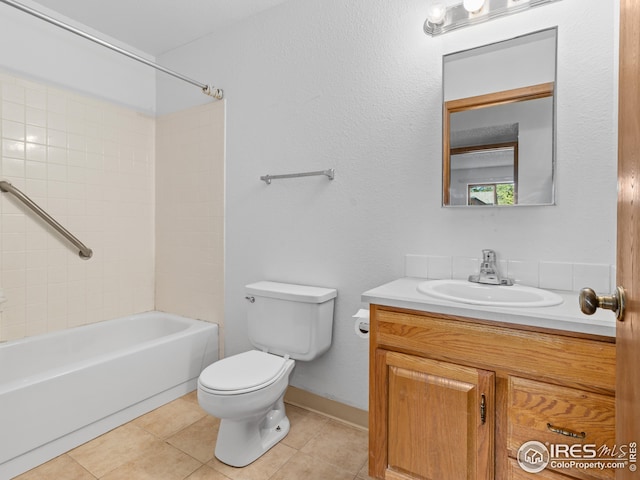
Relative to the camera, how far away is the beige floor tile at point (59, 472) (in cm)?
149

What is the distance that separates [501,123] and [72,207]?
2.59 meters

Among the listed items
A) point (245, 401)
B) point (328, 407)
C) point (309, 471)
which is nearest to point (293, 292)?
point (245, 401)

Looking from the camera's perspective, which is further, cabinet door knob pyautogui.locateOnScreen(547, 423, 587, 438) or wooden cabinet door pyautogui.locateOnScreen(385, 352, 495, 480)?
wooden cabinet door pyautogui.locateOnScreen(385, 352, 495, 480)

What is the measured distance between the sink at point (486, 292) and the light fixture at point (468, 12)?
1124mm

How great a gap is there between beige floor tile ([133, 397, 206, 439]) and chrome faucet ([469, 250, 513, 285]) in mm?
1702

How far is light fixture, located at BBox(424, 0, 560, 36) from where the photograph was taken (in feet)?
4.64

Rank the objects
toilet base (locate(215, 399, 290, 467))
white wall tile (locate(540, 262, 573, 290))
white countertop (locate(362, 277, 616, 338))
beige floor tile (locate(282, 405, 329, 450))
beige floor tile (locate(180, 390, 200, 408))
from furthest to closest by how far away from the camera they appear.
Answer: beige floor tile (locate(180, 390, 200, 408)), beige floor tile (locate(282, 405, 329, 450)), toilet base (locate(215, 399, 290, 467)), white wall tile (locate(540, 262, 573, 290)), white countertop (locate(362, 277, 616, 338))

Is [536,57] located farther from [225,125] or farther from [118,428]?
[118,428]

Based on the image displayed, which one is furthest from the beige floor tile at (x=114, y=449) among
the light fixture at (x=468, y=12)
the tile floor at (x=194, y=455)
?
the light fixture at (x=468, y=12)

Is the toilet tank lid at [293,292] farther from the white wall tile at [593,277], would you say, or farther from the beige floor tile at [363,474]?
the white wall tile at [593,277]

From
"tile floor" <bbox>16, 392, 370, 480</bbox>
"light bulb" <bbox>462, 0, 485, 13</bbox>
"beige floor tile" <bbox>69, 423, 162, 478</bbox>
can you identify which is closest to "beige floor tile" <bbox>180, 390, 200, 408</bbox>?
"tile floor" <bbox>16, 392, 370, 480</bbox>

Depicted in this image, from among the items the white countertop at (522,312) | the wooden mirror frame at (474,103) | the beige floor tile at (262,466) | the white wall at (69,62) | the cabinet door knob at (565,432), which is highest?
the white wall at (69,62)

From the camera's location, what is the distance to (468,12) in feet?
4.88

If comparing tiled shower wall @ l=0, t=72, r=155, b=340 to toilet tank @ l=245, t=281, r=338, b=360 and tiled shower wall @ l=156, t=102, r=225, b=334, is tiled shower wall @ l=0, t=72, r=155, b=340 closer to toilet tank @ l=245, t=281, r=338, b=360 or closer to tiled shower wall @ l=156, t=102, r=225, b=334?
tiled shower wall @ l=156, t=102, r=225, b=334
